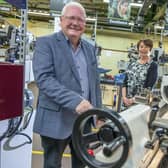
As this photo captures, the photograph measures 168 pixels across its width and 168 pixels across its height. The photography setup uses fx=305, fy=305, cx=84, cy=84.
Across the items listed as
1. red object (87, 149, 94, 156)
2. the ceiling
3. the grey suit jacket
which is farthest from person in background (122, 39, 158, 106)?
the ceiling

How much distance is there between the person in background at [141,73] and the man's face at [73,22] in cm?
150

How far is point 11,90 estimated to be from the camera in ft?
5.08

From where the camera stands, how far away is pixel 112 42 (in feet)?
50.1

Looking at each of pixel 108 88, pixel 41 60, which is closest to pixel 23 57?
pixel 41 60

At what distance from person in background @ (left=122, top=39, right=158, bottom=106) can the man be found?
4.39 ft

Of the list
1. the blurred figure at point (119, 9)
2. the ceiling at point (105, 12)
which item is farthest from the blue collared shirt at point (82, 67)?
the ceiling at point (105, 12)

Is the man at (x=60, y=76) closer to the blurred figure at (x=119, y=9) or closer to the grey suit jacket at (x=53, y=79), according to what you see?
the grey suit jacket at (x=53, y=79)

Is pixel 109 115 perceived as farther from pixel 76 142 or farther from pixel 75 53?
pixel 75 53

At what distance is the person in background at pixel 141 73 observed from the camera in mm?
3131

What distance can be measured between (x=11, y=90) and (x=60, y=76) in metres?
0.33

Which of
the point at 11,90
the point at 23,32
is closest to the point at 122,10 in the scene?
the point at 23,32

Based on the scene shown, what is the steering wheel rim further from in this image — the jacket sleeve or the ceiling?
the ceiling

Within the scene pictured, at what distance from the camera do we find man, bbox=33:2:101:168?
1.72 metres

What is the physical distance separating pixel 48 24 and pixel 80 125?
1457cm
